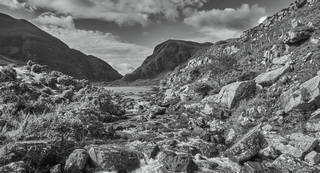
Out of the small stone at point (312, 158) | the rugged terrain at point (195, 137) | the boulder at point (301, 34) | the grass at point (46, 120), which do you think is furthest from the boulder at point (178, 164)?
the boulder at point (301, 34)

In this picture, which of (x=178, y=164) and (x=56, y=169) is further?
(x=178, y=164)

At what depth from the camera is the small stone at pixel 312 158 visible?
515 inches

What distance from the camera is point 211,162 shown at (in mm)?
15172

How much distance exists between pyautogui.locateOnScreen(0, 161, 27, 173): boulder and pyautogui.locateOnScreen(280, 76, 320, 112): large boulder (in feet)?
80.7

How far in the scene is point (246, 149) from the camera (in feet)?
51.9

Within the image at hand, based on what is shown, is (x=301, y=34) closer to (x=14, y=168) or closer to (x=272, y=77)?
(x=272, y=77)

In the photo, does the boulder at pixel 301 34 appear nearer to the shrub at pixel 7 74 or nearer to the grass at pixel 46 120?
the grass at pixel 46 120

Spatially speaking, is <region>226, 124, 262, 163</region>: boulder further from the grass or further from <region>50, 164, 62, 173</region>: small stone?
the grass

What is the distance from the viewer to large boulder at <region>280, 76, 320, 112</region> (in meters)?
18.1

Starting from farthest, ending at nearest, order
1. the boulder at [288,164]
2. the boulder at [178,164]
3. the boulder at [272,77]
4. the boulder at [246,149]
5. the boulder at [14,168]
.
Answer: the boulder at [272,77] → the boulder at [246,149] → the boulder at [178,164] → the boulder at [288,164] → the boulder at [14,168]

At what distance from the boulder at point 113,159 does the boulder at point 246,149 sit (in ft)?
28.1

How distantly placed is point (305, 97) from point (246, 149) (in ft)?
30.4

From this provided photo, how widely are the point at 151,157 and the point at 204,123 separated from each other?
41.7ft

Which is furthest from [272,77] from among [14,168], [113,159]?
[14,168]
